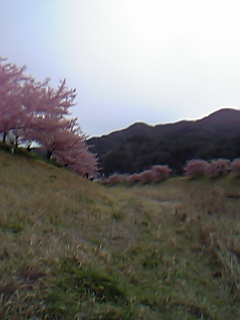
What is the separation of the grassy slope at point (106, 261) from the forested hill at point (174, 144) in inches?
1175

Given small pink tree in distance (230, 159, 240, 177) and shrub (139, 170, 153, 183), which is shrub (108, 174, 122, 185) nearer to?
shrub (139, 170, 153, 183)

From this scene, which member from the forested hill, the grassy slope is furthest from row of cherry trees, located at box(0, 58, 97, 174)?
the forested hill

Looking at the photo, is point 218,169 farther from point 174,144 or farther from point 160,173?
point 174,144

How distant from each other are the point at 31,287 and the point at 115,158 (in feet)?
151

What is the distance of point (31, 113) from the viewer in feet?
40.4

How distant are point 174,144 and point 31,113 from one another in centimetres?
3577

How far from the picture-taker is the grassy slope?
10.5ft

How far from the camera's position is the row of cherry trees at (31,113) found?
11.8m

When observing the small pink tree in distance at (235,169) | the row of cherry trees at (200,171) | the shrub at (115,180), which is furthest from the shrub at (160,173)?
the small pink tree in distance at (235,169)

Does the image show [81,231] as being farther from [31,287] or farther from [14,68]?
[14,68]

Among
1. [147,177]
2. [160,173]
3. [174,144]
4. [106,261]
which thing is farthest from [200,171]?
[174,144]

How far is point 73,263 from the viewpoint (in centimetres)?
396

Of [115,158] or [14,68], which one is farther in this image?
[115,158]

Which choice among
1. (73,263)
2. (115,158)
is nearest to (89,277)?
(73,263)
